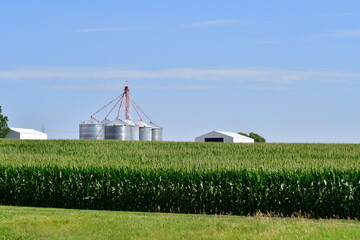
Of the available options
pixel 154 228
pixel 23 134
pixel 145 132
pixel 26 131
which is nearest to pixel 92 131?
pixel 145 132

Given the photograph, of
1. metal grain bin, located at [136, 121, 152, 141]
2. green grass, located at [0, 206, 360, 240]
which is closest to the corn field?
green grass, located at [0, 206, 360, 240]

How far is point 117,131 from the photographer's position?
7500 cm

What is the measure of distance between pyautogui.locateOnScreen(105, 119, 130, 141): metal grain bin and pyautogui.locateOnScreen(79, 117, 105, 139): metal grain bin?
2.09 feet

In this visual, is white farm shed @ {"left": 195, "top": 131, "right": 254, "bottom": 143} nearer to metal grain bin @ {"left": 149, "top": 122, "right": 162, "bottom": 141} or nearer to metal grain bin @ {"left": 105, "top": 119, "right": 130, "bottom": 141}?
metal grain bin @ {"left": 149, "top": 122, "right": 162, "bottom": 141}

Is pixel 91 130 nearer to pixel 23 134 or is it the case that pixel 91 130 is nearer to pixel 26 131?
pixel 23 134

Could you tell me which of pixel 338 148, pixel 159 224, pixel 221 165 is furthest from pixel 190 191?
pixel 338 148

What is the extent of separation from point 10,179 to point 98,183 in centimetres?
486

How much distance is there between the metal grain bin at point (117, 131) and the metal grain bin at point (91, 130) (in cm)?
64

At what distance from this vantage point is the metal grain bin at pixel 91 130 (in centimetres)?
7444

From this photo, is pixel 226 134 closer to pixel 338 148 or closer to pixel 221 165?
pixel 338 148

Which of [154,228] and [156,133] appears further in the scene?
[156,133]

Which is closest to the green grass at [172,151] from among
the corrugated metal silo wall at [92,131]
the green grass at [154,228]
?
the green grass at [154,228]

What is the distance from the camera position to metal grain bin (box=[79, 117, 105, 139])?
7444 centimetres

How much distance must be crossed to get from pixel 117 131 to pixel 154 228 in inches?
2254
